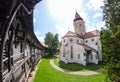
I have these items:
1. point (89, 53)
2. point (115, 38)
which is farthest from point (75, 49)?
point (115, 38)

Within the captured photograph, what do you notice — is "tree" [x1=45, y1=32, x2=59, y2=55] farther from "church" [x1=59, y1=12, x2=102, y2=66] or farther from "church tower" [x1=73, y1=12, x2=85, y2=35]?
"church" [x1=59, y1=12, x2=102, y2=66]

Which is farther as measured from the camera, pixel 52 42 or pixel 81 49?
pixel 52 42

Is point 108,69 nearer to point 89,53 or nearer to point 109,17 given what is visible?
point 109,17

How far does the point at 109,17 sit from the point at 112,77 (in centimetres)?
488

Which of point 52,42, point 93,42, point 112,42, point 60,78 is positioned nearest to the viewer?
point 112,42

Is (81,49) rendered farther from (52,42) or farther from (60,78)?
(52,42)

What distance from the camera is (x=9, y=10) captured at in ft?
12.2

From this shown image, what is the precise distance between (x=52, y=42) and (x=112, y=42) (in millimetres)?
51726

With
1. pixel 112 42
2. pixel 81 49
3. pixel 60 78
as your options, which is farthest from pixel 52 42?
pixel 112 42

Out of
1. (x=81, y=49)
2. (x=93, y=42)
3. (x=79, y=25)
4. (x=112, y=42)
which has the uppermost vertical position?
(x=79, y=25)

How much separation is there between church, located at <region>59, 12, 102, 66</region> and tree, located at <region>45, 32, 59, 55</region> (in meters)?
17.1

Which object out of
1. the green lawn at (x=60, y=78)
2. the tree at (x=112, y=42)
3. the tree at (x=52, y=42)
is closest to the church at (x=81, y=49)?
the green lawn at (x=60, y=78)

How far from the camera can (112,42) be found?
1100cm

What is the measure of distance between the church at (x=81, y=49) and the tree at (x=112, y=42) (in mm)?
24039
